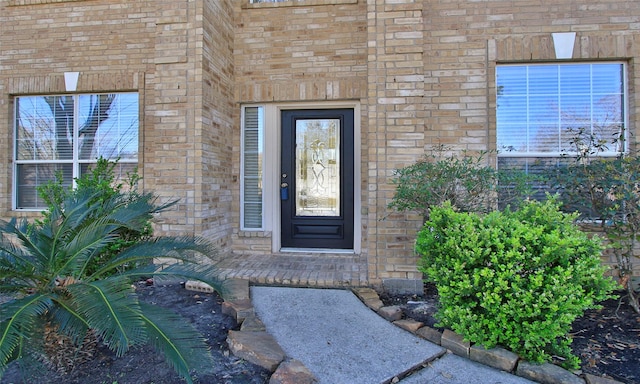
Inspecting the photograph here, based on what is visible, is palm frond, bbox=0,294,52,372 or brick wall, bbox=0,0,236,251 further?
brick wall, bbox=0,0,236,251

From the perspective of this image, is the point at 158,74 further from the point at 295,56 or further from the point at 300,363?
the point at 300,363

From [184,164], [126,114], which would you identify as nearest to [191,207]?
[184,164]

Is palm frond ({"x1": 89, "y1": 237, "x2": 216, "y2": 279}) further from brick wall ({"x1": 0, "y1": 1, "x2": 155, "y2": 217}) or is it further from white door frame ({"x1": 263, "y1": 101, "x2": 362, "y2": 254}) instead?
brick wall ({"x1": 0, "y1": 1, "x2": 155, "y2": 217})

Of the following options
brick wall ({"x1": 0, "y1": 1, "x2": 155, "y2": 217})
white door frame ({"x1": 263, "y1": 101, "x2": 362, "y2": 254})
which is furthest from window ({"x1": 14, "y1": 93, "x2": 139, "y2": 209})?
white door frame ({"x1": 263, "y1": 101, "x2": 362, "y2": 254})

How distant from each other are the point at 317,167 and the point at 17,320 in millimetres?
4080

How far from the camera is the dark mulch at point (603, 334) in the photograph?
93.4 inches

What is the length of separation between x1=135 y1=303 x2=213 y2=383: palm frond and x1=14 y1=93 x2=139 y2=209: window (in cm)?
408

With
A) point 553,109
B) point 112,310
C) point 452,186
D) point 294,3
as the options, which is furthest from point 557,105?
point 112,310

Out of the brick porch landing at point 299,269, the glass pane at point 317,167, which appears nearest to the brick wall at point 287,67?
the brick porch landing at point 299,269

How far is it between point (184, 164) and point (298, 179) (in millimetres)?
1682

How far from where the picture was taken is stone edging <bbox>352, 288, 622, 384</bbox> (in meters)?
2.22

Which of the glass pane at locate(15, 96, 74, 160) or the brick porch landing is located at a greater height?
the glass pane at locate(15, 96, 74, 160)

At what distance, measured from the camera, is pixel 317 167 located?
547 centimetres

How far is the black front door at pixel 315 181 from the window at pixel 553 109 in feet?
6.87
